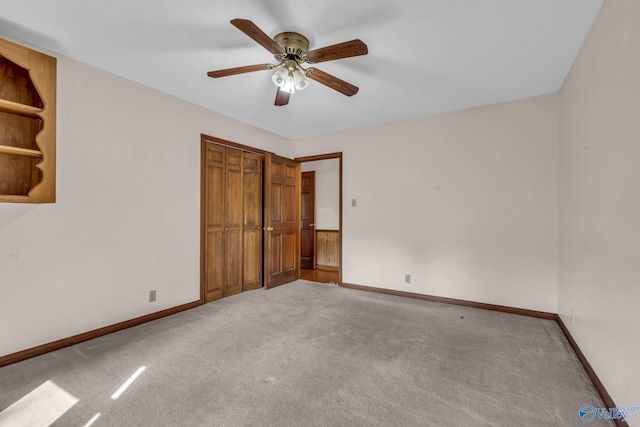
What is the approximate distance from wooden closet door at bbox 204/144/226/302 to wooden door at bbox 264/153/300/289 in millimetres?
709

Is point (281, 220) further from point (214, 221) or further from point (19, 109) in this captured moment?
point (19, 109)

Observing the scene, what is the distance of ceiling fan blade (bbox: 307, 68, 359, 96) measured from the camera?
7.38ft

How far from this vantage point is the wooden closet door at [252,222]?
4191 millimetres

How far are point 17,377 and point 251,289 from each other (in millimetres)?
2529

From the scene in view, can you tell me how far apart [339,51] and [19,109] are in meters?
2.44

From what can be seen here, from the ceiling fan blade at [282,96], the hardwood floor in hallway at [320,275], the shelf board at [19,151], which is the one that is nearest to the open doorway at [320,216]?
the hardwood floor in hallway at [320,275]

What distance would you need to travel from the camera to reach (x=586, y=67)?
84.7 inches

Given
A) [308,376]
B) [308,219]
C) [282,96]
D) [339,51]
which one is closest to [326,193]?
[308,219]

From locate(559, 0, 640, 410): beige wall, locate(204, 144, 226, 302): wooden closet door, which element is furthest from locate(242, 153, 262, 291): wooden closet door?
locate(559, 0, 640, 410): beige wall

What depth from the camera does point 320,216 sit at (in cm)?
627

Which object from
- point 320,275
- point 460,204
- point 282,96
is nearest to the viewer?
point 282,96

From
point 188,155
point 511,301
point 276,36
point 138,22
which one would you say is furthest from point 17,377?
point 511,301

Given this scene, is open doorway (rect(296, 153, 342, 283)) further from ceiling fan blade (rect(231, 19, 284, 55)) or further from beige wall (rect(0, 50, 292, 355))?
ceiling fan blade (rect(231, 19, 284, 55))

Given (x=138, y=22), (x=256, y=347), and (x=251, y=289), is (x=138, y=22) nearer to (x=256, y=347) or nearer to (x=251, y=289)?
(x=256, y=347)
